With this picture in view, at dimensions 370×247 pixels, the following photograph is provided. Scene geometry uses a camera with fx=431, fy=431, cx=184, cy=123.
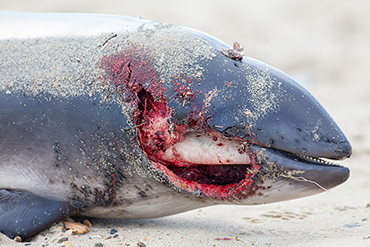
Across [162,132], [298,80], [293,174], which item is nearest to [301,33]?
[298,80]

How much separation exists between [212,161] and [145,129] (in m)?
0.60

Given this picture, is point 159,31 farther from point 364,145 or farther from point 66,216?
point 364,145

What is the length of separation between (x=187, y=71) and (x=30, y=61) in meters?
1.45

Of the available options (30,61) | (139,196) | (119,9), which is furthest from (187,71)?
→ (119,9)

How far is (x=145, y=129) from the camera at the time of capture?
346cm

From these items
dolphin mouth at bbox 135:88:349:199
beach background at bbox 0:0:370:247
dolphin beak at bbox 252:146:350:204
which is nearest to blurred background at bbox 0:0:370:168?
beach background at bbox 0:0:370:247

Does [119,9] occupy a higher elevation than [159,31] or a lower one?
higher

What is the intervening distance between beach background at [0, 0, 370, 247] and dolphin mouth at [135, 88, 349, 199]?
47cm

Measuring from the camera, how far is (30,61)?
384cm

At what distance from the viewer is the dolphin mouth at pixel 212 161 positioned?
3.33 m

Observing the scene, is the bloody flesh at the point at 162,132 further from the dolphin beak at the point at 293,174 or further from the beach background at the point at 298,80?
the beach background at the point at 298,80

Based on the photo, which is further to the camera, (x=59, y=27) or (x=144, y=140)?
(x=59, y=27)

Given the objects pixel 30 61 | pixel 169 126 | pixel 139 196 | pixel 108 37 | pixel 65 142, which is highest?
pixel 108 37

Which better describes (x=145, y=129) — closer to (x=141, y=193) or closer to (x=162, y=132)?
(x=162, y=132)
